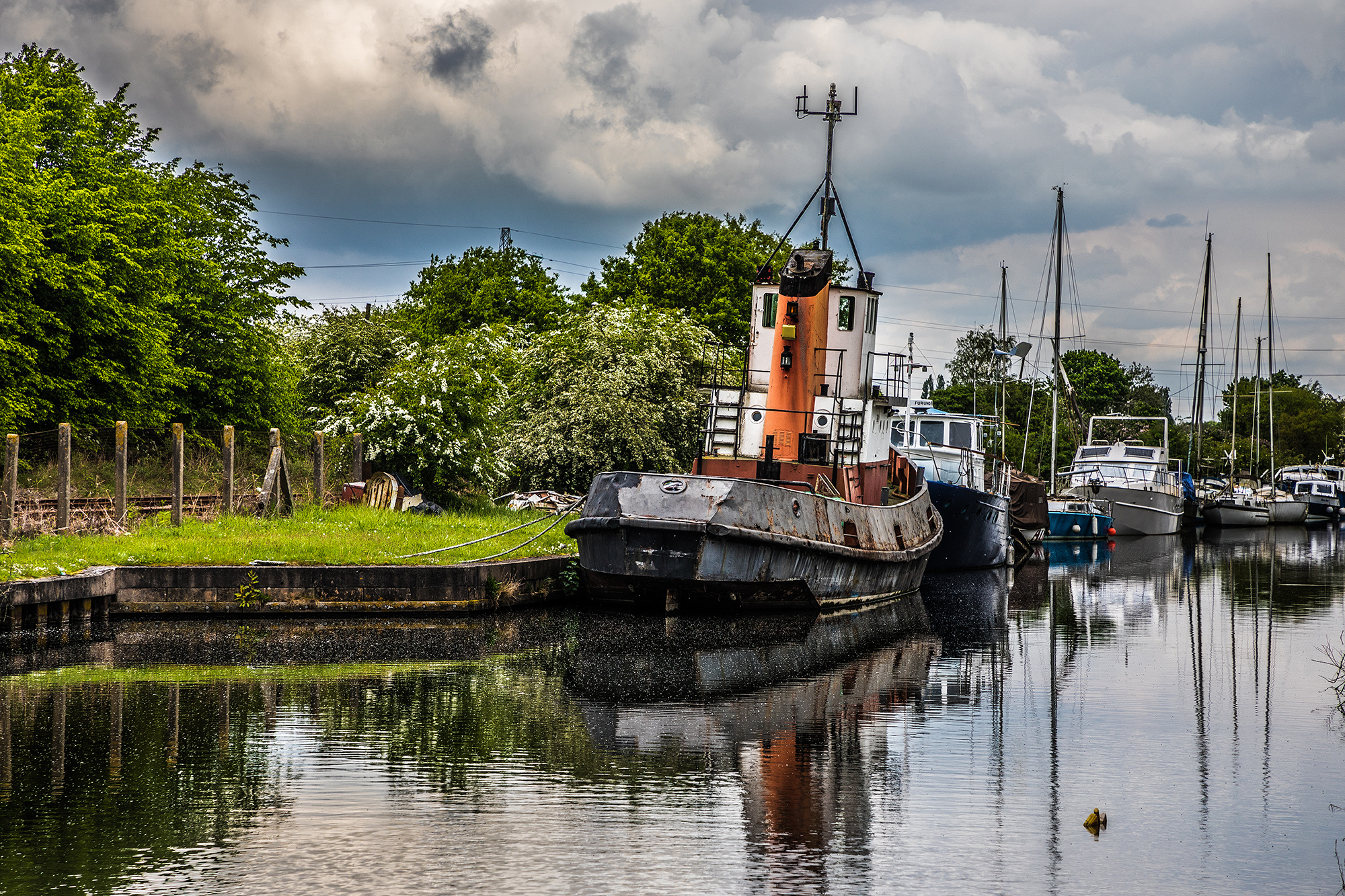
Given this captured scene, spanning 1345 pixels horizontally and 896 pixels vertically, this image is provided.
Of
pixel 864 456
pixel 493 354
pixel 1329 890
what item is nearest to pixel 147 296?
pixel 493 354

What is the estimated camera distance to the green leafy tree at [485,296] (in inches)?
2026

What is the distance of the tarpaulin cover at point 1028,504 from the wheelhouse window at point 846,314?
12.1m

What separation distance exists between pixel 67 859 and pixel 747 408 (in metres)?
13.3

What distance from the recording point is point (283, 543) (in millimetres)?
15844

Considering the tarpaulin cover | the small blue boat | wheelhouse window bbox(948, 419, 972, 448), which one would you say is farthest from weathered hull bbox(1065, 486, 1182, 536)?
wheelhouse window bbox(948, 419, 972, 448)

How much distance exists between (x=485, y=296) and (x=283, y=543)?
36936 mm

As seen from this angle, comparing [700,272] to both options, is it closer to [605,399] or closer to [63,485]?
[605,399]

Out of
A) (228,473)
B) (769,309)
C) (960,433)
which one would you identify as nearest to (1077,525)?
(960,433)

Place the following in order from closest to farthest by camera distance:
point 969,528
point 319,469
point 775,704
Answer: point 775,704 < point 319,469 < point 969,528

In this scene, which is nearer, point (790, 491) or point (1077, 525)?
point (790, 491)

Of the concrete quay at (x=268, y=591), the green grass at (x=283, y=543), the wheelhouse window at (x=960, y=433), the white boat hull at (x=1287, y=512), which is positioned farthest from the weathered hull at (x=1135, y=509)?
the concrete quay at (x=268, y=591)

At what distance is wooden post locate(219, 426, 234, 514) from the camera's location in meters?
18.8

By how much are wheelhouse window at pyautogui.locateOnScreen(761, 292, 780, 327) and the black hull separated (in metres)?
6.41

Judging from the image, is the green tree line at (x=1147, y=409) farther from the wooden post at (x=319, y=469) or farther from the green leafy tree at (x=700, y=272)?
the wooden post at (x=319, y=469)
